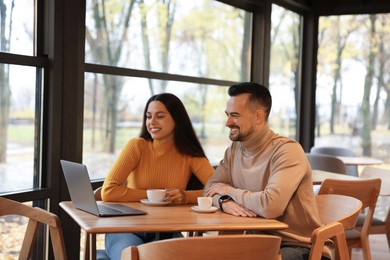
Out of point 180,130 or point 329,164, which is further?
point 329,164

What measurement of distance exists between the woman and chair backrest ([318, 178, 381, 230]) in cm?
70

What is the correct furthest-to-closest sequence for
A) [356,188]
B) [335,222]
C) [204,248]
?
[356,188] < [335,222] < [204,248]

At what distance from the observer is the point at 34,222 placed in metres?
2.57

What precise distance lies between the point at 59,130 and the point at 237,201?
4.91 ft

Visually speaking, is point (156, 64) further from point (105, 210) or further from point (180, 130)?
point (105, 210)

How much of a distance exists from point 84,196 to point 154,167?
2.35ft

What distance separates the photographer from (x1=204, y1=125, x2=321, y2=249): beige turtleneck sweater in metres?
2.45

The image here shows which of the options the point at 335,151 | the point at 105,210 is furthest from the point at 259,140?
the point at 335,151

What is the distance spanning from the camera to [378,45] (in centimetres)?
657

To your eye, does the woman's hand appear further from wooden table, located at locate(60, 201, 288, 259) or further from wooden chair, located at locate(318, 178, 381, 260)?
wooden chair, located at locate(318, 178, 381, 260)

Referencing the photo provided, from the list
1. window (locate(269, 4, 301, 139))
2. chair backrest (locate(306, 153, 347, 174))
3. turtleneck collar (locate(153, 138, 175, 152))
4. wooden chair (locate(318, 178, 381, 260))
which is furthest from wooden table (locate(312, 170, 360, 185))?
window (locate(269, 4, 301, 139))

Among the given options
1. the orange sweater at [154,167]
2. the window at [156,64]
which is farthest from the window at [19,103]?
the orange sweater at [154,167]

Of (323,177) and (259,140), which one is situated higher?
(259,140)

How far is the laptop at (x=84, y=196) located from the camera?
93.6 inches
